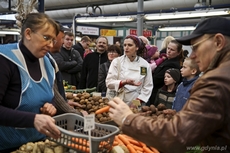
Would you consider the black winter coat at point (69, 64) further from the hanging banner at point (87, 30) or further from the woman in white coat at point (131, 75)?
the hanging banner at point (87, 30)

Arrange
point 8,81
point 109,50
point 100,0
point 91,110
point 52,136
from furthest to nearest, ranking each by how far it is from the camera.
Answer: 1. point 100,0
2. point 109,50
3. point 91,110
4. point 8,81
5. point 52,136

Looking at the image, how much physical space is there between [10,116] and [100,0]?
366 inches

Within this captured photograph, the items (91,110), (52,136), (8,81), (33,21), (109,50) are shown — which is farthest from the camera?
(109,50)

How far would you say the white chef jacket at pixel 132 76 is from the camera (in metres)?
3.78

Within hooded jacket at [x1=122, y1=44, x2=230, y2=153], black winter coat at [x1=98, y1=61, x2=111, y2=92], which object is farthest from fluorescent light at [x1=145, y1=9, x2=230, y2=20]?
hooded jacket at [x1=122, y1=44, x2=230, y2=153]

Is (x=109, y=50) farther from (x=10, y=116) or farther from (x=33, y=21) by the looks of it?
(x=10, y=116)

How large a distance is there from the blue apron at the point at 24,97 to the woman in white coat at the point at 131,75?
1824mm

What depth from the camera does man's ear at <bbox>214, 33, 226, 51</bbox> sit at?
1296 mm

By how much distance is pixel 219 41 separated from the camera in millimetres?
1302

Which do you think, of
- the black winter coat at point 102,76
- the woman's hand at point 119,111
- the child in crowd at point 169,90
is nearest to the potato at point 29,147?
the woman's hand at point 119,111

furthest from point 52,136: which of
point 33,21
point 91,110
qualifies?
point 91,110

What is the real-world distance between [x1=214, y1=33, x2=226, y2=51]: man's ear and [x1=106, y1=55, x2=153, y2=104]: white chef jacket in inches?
97.0

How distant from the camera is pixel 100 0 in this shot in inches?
409

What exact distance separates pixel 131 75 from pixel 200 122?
2.62 m
